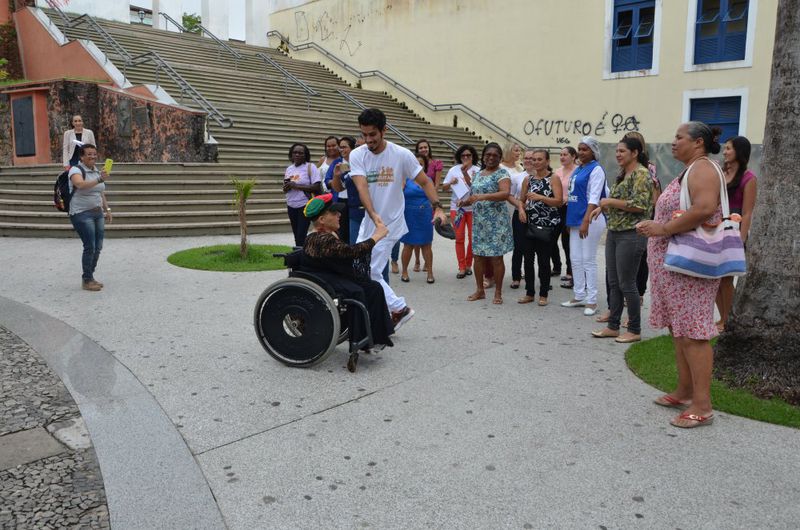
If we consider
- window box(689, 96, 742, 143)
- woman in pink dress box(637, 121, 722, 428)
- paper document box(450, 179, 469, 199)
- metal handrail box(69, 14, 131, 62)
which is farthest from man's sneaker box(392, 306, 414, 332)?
metal handrail box(69, 14, 131, 62)

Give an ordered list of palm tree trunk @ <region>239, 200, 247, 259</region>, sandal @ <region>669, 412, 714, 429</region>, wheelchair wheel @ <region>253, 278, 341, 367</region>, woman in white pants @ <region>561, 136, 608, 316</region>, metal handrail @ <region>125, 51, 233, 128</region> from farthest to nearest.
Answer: metal handrail @ <region>125, 51, 233, 128</region> → palm tree trunk @ <region>239, 200, 247, 259</region> → woman in white pants @ <region>561, 136, 608, 316</region> → wheelchair wheel @ <region>253, 278, 341, 367</region> → sandal @ <region>669, 412, 714, 429</region>

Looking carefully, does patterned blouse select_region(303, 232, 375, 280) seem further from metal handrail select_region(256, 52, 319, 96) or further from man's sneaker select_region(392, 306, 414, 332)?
metal handrail select_region(256, 52, 319, 96)

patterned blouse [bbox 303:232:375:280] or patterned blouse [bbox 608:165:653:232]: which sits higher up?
patterned blouse [bbox 608:165:653:232]

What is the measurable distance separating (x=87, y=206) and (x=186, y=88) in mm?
11279

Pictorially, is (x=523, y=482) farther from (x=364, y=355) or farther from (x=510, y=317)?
(x=510, y=317)

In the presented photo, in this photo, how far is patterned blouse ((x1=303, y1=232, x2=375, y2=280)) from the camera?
187 inches

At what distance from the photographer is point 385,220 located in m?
5.73

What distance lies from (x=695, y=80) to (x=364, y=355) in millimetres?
15429

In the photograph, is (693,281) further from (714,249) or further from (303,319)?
(303,319)

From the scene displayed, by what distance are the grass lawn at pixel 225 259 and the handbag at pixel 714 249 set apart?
5.89 m

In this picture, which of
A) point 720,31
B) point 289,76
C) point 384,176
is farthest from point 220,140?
point 720,31

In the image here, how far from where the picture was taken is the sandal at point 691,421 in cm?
387

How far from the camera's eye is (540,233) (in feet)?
23.3

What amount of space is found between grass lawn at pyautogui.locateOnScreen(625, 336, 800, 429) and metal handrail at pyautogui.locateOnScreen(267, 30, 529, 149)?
1369 centimetres
